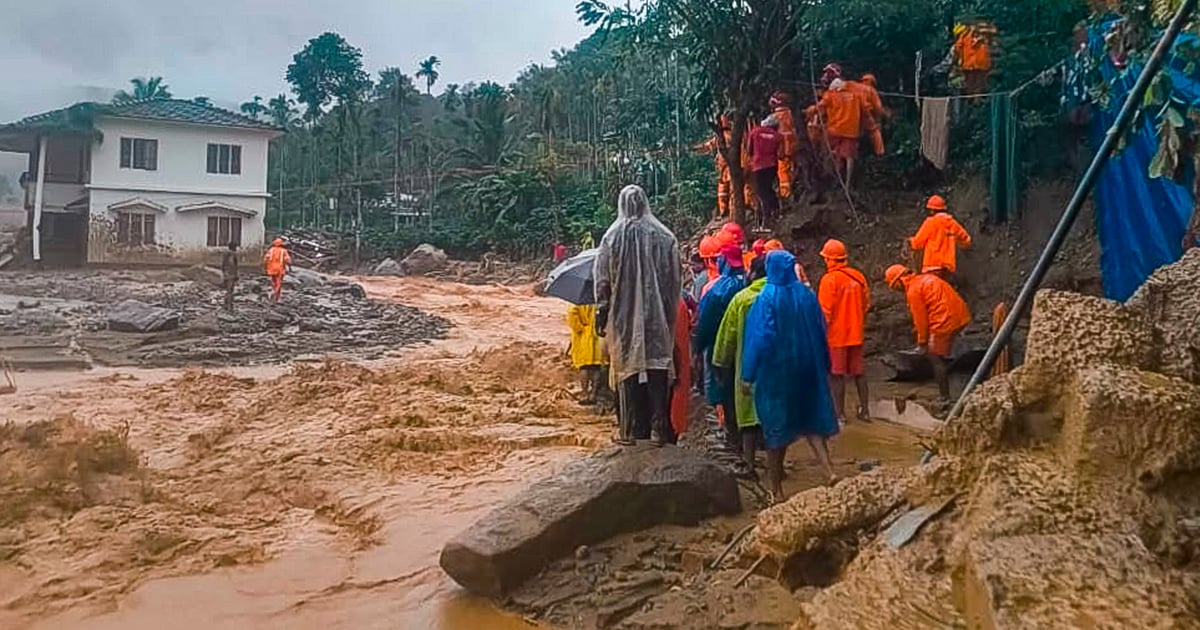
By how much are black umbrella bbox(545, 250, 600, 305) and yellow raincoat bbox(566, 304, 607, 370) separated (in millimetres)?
1043

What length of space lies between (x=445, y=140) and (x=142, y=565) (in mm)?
40264

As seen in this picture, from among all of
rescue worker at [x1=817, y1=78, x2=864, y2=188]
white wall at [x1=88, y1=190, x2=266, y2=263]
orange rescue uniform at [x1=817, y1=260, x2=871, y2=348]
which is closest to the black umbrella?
orange rescue uniform at [x1=817, y1=260, x2=871, y2=348]

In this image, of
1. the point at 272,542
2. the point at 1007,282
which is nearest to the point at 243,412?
the point at 272,542

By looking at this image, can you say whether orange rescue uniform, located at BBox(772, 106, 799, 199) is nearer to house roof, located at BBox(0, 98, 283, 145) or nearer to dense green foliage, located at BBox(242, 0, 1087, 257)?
dense green foliage, located at BBox(242, 0, 1087, 257)

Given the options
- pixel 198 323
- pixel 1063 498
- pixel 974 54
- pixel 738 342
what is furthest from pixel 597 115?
pixel 1063 498

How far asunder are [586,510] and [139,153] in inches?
1155

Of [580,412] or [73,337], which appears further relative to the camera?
[73,337]

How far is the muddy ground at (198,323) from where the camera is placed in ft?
47.7

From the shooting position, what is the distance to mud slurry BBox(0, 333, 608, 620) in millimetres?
5418

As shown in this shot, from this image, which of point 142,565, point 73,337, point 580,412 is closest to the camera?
point 142,565

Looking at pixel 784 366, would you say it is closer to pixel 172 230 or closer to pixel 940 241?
pixel 940 241

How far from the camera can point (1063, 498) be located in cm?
304

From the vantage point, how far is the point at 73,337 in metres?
15.5

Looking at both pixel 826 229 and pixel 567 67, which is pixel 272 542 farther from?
pixel 567 67
